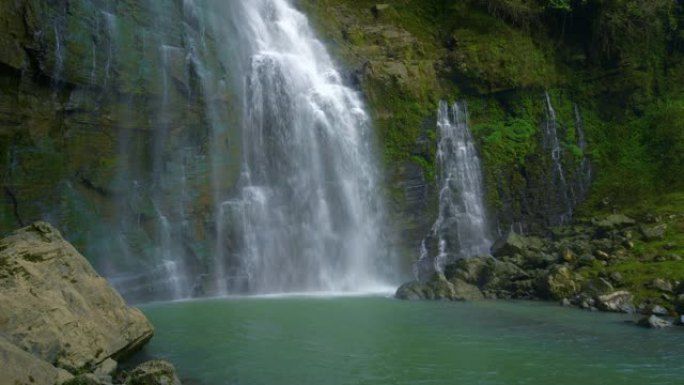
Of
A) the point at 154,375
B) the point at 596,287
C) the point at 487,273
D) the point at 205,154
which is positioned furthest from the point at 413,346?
the point at 205,154

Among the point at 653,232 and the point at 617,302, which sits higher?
the point at 653,232

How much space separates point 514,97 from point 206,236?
15563 mm

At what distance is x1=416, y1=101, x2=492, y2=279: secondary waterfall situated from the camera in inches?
933

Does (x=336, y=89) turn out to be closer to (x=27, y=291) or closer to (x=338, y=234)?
(x=338, y=234)

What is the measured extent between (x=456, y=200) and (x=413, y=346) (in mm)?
14405

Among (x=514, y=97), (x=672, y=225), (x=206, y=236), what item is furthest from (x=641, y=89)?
(x=206, y=236)

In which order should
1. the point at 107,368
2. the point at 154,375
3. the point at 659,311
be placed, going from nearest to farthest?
the point at 154,375 < the point at 107,368 < the point at 659,311

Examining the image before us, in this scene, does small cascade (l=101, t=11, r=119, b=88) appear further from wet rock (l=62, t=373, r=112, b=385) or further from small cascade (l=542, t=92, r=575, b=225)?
small cascade (l=542, t=92, r=575, b=225)

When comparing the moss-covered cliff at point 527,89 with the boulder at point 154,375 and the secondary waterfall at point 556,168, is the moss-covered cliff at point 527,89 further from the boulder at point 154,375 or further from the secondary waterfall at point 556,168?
the boulder at point 154,375

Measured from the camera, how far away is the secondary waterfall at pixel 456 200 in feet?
77.8

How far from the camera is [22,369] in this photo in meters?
6.47

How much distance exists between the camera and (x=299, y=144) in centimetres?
2241

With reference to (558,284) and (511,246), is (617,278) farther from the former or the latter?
(511,246)

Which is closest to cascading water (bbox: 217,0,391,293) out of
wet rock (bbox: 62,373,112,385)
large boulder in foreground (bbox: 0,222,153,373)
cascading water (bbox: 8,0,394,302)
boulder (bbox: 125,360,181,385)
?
cascading water (bbox: 8,0,394,302)
